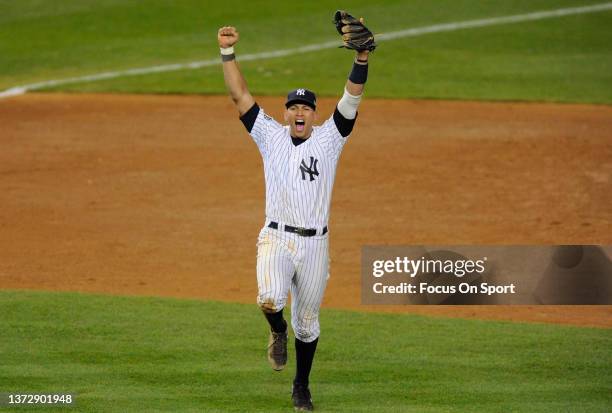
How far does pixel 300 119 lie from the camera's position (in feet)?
28.7

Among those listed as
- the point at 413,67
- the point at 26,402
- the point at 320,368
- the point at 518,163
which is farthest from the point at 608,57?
the point at 26,402

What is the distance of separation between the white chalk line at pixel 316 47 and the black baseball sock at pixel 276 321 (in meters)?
16.8

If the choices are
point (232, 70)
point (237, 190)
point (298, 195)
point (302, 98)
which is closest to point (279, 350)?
point (298, 195)

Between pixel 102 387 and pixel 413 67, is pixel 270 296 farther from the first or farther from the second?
pixel 413 67

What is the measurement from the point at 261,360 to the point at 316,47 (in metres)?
20.1

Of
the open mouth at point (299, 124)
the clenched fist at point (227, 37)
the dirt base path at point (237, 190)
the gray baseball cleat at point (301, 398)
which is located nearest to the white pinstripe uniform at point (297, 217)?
the open mouth at point (299, 124)

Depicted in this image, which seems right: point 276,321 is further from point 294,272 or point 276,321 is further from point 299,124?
point 299,124

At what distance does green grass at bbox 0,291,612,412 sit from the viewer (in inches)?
356

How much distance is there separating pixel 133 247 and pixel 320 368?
509 centimetres

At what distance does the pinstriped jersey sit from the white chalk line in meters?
16.6

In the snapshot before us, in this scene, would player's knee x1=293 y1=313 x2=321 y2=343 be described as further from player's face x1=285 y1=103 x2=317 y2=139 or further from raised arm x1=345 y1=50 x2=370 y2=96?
raised arm x1=345 y1=50 x2=370 y2=96

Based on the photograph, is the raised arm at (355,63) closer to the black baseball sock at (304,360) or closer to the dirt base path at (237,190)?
the black baseball sock at (304,360)

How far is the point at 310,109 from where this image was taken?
880 cm

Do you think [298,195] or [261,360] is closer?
[298,195]
